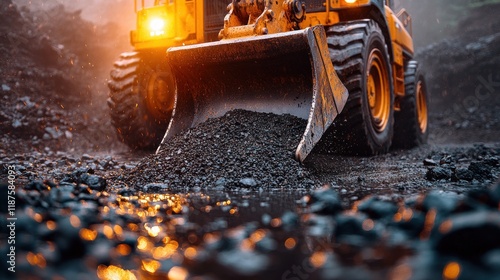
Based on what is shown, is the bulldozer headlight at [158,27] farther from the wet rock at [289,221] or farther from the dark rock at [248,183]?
the wet rock at [289,221]

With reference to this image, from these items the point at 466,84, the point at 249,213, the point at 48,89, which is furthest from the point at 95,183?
the point at 466,84

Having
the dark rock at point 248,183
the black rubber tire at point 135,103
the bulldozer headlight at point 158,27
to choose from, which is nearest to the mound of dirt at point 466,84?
the black rubber tire at point 135,103

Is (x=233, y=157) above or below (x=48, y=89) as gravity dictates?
above

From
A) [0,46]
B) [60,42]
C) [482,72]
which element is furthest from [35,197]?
[482,72]

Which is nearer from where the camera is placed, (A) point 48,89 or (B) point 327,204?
(B) point 327,204

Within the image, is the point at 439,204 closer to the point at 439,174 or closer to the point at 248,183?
the point at 248,183

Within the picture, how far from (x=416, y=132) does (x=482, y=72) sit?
309 inches

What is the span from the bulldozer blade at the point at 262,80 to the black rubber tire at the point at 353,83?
1.31ft

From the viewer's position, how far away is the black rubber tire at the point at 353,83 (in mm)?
4715

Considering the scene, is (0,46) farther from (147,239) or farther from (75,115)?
(147,239)

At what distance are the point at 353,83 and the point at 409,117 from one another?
3592 mm

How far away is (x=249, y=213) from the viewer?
7.73ft

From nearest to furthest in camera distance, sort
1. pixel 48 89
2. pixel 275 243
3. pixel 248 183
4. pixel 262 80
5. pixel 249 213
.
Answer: pixel 275 243
pixel 249 213
pixel 248 183
pixel 262 80
pixel 48 89

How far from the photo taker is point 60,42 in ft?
37.0
